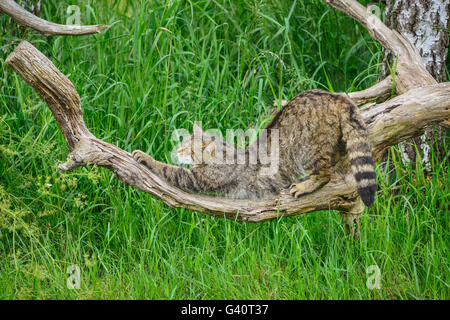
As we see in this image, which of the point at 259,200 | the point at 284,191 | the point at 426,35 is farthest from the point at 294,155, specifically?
the point at 426,35

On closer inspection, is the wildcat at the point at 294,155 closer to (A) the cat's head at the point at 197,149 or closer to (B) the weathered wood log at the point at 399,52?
(A) the cat's head at the point at 197,149

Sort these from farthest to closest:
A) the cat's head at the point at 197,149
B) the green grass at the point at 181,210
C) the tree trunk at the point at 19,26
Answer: the tree trunk at the point at 19,26 → the cat's head at the point at 197,149 → the green grass at the point at 181,210

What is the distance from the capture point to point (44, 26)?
371 centimetres

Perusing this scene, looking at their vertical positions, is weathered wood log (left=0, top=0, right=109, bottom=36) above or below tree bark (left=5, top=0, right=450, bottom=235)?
above

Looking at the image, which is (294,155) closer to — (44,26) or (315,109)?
(315,109)

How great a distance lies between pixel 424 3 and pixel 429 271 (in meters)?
2.20

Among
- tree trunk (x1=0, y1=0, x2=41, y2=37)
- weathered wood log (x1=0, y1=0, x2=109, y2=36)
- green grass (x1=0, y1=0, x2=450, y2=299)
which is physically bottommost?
green grass (x1=0, y1=0, x2=450, y2=299)

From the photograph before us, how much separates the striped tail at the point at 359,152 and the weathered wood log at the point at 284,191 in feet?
0.68

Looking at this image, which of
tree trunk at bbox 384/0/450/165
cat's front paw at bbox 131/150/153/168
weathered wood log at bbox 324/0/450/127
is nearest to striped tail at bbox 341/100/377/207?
weathered wood log at bbox 324/0/450/127

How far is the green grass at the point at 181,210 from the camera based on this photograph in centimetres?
344

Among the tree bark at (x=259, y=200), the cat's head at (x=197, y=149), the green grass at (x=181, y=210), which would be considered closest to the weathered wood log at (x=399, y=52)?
the tree bark at (x=259, y=200)

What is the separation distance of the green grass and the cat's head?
0.24 metres

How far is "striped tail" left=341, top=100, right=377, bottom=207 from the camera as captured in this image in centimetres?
309

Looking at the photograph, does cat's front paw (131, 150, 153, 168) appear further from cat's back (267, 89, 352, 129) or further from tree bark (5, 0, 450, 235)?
cat's back (267, 89, 352, 129)
